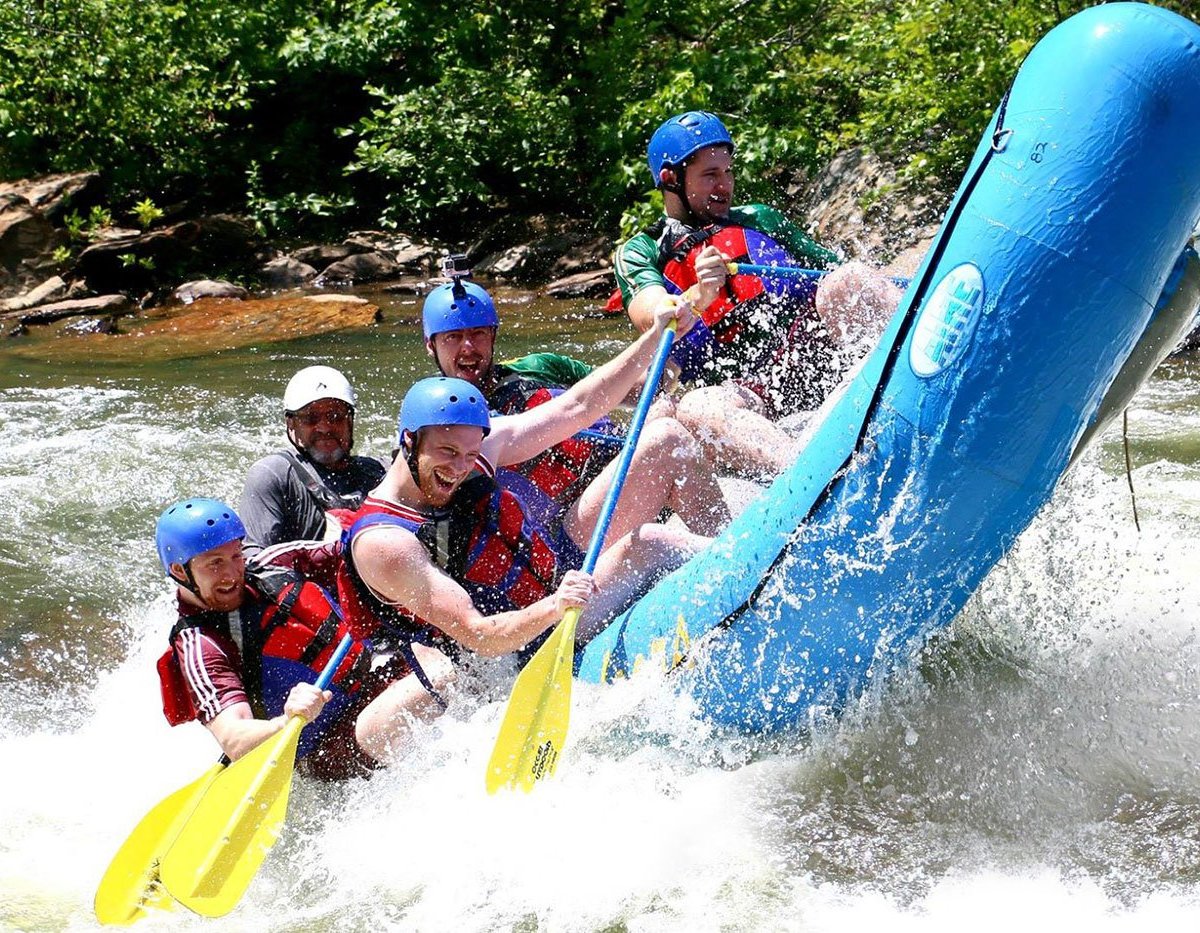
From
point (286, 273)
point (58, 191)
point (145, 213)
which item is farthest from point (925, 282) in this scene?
point (58, 191)

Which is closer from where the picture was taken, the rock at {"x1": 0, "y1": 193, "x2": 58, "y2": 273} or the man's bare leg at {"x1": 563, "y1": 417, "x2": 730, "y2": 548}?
the man's bare leg at {"x1": 563, "y1": 417, "x2": 730, "y2": 548}

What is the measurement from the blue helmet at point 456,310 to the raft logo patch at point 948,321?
156cm

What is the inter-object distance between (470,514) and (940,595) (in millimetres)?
1224

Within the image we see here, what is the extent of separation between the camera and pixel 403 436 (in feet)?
12.2

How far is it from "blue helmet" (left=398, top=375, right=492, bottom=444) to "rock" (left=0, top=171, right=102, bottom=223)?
1026 cm

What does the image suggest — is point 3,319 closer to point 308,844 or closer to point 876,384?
point 308,844

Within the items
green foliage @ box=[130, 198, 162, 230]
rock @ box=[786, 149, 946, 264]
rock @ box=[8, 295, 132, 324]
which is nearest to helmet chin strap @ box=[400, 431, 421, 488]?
rock @ box=[786, 149, 946, 264]

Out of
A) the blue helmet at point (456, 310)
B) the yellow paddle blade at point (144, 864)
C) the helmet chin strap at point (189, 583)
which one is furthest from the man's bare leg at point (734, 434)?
the yellow paddle blade at point (144, 864)

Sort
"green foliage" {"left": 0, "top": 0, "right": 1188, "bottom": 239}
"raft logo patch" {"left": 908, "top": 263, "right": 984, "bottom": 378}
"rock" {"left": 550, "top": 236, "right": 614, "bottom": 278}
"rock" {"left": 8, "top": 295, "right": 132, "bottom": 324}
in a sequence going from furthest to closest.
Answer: "rock" {"left": 550, "top": 236, "right": 614, "bottom": 278} < "green foliage" {"left": 0, "top": 0, "right": 1188, "bottom": 239} < "rock" {"left": 8, "top": 295, "right": 132, "bottom": 324} < "raft logo patch" {"left": 908, "top": 263, "right": 984, "bottom": 378}

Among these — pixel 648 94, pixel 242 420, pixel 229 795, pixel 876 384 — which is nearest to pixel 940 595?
pixel 876 384

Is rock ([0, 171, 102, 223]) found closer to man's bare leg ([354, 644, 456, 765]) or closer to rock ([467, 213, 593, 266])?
rock ([467, 213, 593, 266])

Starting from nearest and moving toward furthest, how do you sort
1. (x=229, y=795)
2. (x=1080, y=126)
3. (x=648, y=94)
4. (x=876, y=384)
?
1. (x=1080, y=126)
2. (x=876, y=384)
3. (x=229, y=795)
4. (x=648, y=94)

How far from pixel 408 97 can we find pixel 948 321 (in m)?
10.7

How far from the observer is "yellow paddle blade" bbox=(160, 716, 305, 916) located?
3.60m
